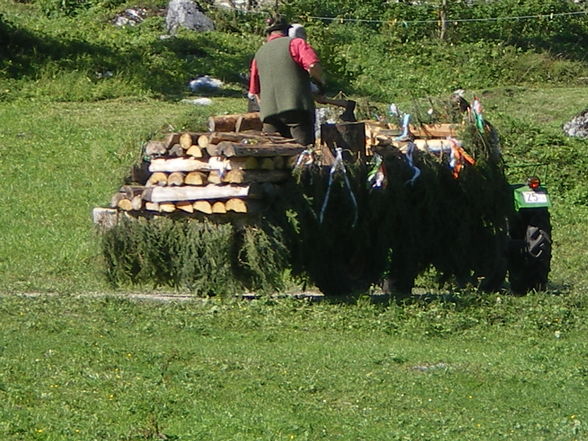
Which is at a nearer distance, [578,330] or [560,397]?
[560,397]

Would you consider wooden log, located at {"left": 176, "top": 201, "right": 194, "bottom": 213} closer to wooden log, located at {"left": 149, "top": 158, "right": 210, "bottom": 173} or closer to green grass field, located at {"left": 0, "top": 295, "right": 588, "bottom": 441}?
wooden log, located at {"left": 149, "top": 158, "right": 210, "bottom": 173}

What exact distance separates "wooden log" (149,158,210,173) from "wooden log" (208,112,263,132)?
35.0 inches

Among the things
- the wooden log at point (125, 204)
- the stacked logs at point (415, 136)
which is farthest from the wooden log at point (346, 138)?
the wooden log at point (125, 204)

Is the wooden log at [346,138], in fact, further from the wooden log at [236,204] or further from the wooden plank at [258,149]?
the wooden log at [236,204]

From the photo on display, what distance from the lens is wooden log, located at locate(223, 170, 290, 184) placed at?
12.2 metres

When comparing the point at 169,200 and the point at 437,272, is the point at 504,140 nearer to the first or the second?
the point at 437,272

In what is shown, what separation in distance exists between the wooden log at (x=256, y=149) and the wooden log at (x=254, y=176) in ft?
0.53

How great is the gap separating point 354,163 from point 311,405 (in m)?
4.52

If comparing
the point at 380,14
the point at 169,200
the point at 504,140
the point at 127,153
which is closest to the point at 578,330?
the point at 169,200

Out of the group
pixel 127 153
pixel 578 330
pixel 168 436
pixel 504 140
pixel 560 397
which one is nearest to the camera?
pixel 168 436

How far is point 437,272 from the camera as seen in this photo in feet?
45.3

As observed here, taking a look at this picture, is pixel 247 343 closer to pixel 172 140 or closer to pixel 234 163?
pixel 234 163

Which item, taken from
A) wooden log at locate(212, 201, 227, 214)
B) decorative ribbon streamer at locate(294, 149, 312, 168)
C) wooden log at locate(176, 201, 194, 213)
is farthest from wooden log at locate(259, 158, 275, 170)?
wooden log at locate(176, 201, 194, 213)

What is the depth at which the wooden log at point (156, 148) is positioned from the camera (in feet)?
42.1
